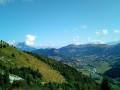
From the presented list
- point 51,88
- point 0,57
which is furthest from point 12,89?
point 0,57

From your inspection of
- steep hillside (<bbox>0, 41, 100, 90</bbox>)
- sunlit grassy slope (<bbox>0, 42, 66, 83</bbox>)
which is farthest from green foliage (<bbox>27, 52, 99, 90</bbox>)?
sunlit grassy slope (<bbox>0, 42, 66, 83</bbox>)

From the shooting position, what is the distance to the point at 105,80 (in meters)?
40.2

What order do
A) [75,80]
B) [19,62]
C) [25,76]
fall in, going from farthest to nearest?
1. [75,80]
2. [19,62]
3. [25,76]

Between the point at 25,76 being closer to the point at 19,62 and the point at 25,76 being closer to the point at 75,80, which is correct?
the point at 19,62

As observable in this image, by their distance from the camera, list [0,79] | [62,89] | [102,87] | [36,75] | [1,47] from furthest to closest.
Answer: [1,47]
[36,75]
[62,89]
[102,87]
[0,79]

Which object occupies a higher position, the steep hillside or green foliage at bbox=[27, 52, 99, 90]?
the steep hillside

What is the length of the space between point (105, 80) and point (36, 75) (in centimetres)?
3916

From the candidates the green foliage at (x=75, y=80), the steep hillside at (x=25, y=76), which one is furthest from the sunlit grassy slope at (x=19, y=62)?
the green foliage at (x=75, y=80)

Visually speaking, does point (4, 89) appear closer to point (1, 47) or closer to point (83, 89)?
point (83, 89)

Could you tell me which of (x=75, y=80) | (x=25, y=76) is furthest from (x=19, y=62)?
(x=75, y=80)

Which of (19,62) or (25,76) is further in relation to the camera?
(19,62)

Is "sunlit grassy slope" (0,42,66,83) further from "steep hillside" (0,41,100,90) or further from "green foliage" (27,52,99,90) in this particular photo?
"green foliage" (27,52,99,90)

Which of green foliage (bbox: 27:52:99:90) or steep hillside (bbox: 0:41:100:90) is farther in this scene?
green foliage (bbox: 27:52:99:90)

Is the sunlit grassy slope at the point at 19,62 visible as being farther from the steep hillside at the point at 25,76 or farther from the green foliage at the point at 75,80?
the green foliage at the point at 75,80
